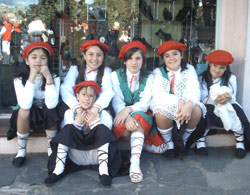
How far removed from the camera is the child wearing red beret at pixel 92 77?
116 inches

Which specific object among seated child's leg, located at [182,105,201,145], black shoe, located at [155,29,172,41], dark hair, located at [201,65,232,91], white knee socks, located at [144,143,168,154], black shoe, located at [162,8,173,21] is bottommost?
white knee socks, located at [144,143,168,154]

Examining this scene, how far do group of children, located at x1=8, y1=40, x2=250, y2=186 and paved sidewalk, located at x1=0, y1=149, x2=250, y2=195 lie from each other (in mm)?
89

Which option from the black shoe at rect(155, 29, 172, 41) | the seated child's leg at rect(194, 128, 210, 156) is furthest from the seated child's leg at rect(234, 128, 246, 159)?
the black shoe at rect(155, 29, 172, 41)

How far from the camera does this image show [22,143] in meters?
3.00

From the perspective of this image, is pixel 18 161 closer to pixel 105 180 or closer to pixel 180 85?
pixel 105 180

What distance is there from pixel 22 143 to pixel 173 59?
176 centimetres

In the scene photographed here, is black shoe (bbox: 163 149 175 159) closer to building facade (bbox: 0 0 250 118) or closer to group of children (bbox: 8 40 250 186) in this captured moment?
group of children (bbox: 8 40 250 186)

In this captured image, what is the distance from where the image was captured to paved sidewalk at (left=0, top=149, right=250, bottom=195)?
2484mm

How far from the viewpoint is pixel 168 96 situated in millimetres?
3080

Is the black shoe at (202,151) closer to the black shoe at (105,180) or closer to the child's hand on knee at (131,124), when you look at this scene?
the child's hand on knee at (131,124)

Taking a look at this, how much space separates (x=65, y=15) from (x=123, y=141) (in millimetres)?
2244

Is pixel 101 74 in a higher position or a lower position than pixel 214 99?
higher

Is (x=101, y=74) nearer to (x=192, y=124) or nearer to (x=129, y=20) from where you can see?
(x=192, y=124)

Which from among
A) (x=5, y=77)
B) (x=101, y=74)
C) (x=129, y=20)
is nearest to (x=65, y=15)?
(x=129, y=20)
